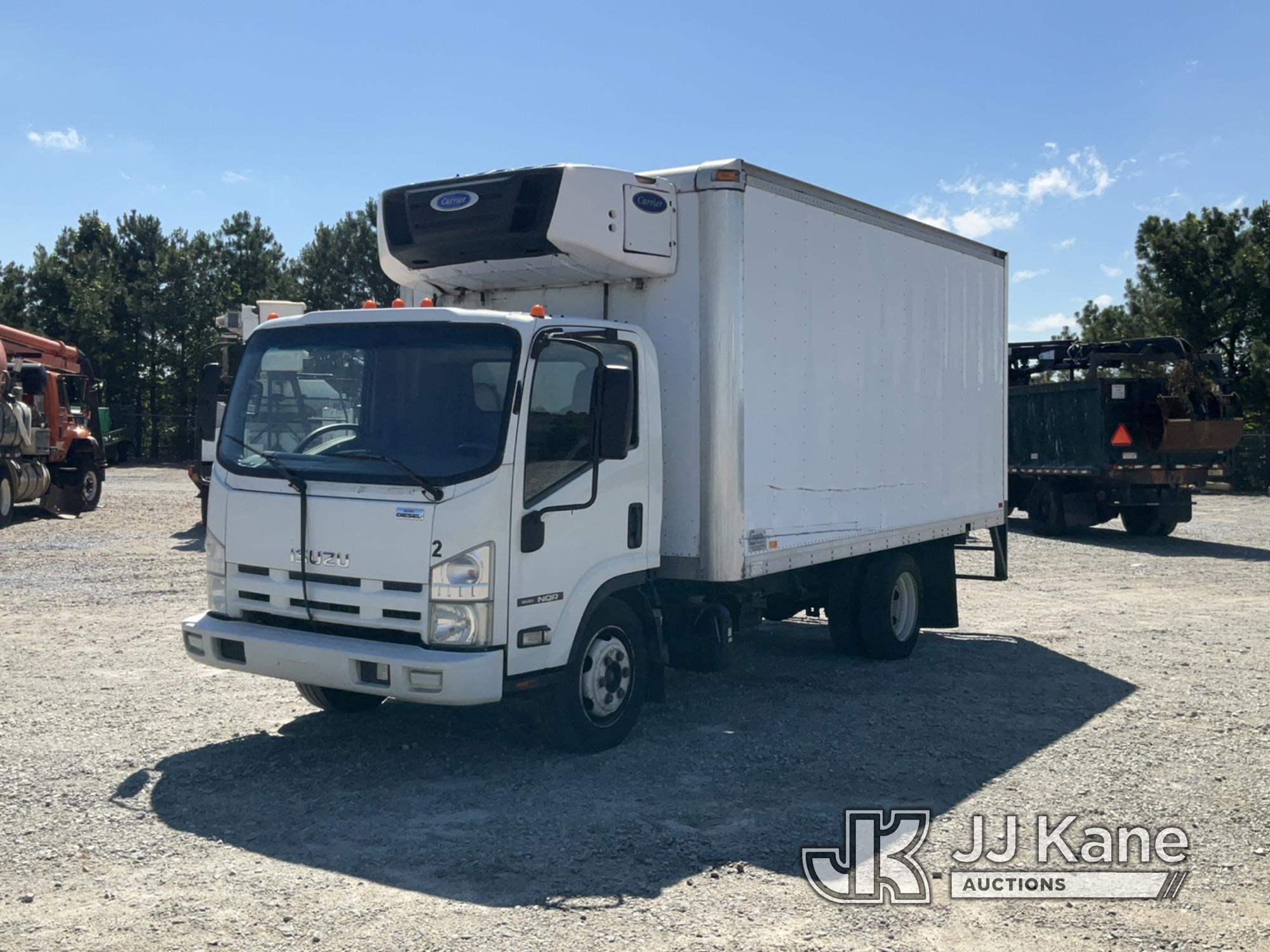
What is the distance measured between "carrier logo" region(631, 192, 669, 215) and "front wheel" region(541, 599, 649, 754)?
7.69 feet

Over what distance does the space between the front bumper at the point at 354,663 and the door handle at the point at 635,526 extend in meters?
1.26

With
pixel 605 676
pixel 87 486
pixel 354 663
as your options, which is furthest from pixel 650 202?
pixel 87 486

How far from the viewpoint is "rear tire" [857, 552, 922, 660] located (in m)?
9.74

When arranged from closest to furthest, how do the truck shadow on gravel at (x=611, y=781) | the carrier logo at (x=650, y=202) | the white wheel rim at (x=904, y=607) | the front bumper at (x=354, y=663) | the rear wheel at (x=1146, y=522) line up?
the truck shadow on gravel at (x=611, y=781) < the front bumper at (x=354, y=663) < the carrier logo at (x=650, y=202) < the white wheel rim at (x=904, y=607) < the rear wheel at (x=1146, y=522)

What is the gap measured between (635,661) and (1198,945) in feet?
11.2

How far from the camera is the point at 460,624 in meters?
6.07

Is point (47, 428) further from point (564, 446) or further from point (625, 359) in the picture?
point (564, 446)

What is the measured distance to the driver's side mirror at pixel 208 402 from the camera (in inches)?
293

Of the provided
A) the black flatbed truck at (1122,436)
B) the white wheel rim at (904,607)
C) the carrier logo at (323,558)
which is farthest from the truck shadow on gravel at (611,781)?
the black flatbed truck at (1122,436)

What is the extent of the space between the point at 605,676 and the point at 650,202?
2.83m

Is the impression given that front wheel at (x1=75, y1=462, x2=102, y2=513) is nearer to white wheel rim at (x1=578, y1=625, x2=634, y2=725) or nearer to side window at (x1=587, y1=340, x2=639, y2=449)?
white wheel rim at (x1=578, y1=625, x2=634, y2=725)

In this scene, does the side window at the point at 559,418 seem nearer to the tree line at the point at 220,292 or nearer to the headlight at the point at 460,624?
the headlight at the point at 460,624

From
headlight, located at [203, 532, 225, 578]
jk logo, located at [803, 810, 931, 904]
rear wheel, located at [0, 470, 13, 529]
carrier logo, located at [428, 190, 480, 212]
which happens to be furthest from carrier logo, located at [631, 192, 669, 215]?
rear wheel, located at [0, 470, 13, 529]

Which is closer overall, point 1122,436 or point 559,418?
point 559,418
